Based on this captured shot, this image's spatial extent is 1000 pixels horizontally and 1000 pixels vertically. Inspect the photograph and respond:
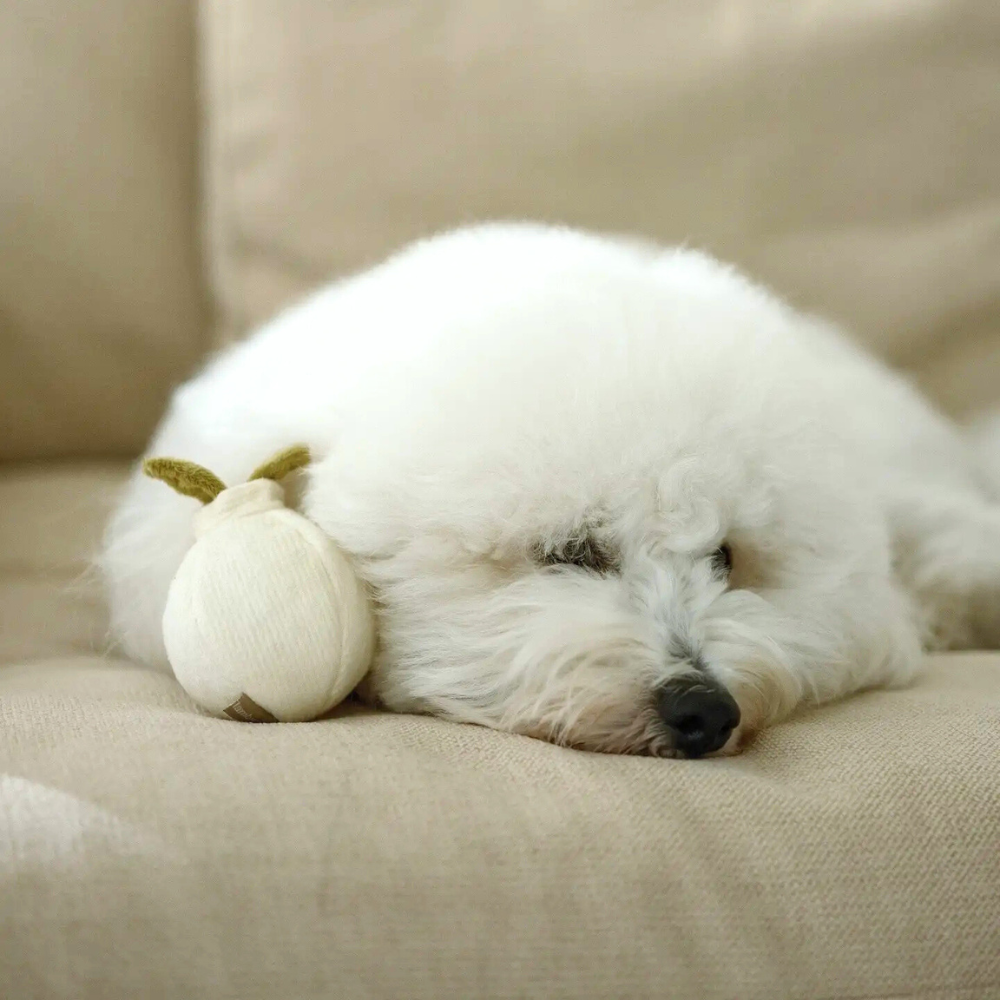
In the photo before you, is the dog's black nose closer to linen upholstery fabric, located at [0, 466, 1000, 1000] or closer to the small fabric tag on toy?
linen upholstery fabric, located at [0, 466, 1000, 1000]

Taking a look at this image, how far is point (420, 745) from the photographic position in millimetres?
853

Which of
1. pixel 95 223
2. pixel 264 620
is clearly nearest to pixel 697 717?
pixel 264 620

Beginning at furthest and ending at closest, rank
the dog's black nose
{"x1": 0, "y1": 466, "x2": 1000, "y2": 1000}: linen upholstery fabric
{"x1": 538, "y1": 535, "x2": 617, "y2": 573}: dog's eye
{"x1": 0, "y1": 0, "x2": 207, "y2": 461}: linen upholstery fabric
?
1. {"x1": 0, "y1": 0, "x2": 207, "y2": 461}: linen upholstery fabric
2. {"x1": 538, "y1": 535, "x2": 617, "y2": 573}: dog's eye
3. the dog's black nose
4. {"x1": 0, "y1": 466, "x2": 1000, "y2": 1000}: linen upholstery fabric

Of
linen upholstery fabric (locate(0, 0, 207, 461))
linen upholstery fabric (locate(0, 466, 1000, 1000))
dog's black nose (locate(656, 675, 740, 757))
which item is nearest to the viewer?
linen upholstery fabric (locate(0, 466, 1000, 1000))

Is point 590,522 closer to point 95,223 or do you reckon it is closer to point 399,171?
point 399,171

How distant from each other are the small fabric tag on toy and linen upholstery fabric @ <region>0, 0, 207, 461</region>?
848mm

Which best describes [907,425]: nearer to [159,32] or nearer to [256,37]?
[256,37]

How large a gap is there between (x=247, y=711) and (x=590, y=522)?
13.1 inches

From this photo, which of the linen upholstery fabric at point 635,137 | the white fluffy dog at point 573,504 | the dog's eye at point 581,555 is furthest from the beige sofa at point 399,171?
the dog's eye at point 581,555

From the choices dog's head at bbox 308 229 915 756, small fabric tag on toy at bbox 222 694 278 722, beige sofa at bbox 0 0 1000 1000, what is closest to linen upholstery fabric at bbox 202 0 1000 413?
beige sofa at bbox 0 0 1000 1000

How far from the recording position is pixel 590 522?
1.00 meters

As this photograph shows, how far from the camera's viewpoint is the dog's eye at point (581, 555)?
1011mm

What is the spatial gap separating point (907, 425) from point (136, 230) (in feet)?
3.59

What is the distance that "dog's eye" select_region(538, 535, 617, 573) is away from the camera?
1.01m
